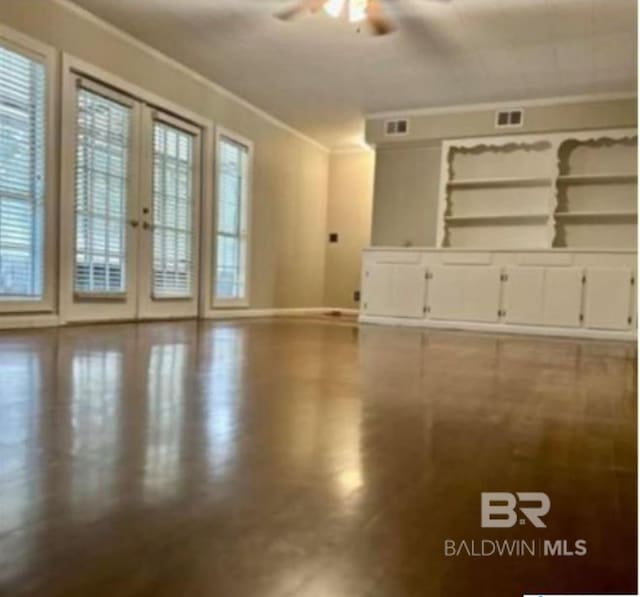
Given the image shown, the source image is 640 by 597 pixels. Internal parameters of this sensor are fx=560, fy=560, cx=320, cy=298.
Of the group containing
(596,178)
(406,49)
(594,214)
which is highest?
(406,49)

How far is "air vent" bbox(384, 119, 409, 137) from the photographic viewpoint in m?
6.79

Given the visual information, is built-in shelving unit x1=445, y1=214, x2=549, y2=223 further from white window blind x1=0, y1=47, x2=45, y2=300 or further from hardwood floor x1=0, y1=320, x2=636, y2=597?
white window blind x1=0, y1=47, x2=45, y2=300

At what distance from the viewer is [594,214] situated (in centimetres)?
602

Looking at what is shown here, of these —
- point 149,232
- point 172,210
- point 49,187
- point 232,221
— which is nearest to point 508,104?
point 232,221

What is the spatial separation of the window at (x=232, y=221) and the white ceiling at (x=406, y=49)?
2.37 feet

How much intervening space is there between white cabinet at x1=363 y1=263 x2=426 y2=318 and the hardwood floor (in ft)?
11.8

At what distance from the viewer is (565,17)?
4.36m

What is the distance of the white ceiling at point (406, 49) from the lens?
14.3 ft

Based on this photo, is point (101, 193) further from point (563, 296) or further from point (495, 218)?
point (563, 296)

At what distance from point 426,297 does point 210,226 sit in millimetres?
2517

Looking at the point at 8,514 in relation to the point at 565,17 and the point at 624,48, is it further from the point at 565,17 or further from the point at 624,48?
the point at 624,48

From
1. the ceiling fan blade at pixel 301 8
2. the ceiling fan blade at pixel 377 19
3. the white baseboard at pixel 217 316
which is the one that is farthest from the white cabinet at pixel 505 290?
the ceiling fan blade at pixel 301 8

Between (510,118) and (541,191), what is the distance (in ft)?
2.95

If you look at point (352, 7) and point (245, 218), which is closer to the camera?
point (352, 7)
